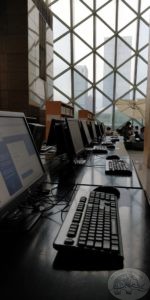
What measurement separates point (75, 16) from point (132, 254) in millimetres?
12995

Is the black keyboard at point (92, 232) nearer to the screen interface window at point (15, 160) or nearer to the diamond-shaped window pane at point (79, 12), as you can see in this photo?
the screen interface window at point (15, 160)

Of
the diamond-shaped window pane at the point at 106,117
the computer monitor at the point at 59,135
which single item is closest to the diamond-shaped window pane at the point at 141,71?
the diamond-shaped window pane at the point at 106,117

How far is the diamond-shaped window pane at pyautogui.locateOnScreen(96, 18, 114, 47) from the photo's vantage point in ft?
40.6

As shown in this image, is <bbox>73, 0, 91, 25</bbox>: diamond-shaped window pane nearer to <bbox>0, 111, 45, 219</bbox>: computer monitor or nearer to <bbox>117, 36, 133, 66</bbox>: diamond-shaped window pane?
<bbox>117, 36, 133, 66</bbox>: diamond-shaped window pane

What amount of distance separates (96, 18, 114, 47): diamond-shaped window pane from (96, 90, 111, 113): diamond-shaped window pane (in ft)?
7.05

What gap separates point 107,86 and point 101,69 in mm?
790

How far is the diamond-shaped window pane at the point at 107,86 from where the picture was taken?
42.3 feet

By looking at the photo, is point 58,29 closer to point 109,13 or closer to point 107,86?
point 109,13

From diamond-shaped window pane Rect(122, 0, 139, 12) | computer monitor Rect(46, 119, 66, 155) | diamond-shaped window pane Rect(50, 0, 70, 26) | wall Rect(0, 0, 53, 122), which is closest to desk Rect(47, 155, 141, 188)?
computer monitor Rect(46, 119, 66, 155)

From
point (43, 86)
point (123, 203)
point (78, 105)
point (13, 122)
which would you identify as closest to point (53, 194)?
point (123, 203)

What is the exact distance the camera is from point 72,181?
6.40 ft

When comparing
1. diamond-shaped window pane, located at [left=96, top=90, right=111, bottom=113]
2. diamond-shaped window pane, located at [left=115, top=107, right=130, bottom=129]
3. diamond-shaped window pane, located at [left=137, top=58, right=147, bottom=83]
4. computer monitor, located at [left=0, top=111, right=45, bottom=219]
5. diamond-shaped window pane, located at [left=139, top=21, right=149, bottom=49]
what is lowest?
computer monitor, located at [left=0, top=111, right=45, bottom=219]

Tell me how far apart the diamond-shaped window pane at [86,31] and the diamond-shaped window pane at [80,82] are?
1.12 meters

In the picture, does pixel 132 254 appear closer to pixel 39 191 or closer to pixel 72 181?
pixel 39 191
